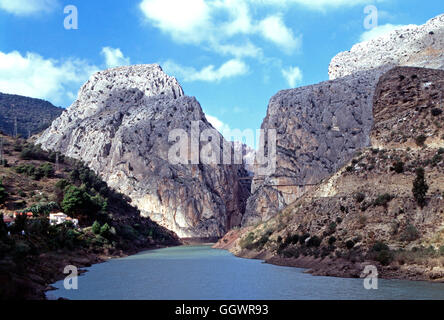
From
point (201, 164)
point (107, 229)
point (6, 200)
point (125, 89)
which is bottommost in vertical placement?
point (107, 229)

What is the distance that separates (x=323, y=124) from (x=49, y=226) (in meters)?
78.2

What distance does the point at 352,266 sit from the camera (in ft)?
124

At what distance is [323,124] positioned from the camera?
4478 inches

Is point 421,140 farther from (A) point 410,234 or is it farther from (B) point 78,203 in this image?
(B) point 78,203

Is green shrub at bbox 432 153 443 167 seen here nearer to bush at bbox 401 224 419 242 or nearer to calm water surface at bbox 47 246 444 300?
bush at bbox 401 224 419 242

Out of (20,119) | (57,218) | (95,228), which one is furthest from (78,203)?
(20,119)

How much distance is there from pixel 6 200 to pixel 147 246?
4086 centimetres

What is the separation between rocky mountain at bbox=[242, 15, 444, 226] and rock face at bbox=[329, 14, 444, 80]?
1.07ft

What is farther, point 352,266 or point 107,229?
point 107,229

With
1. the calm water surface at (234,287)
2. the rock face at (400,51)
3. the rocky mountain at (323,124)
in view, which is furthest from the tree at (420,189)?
the rocky mountain at (323,124)

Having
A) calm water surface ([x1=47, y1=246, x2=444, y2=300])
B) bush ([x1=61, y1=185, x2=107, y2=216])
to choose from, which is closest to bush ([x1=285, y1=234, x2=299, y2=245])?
calm water surface ([x1=47, y1=246, x2=444, y2=300])

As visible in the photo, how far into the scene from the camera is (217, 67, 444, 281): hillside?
36.2 m
